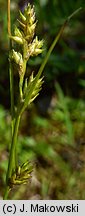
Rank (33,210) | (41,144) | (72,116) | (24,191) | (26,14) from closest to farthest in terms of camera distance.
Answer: (26,14)
(33,210)
(24,191)
(41,144)
(72,116)

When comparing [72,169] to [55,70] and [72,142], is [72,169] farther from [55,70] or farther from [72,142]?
[55,70]

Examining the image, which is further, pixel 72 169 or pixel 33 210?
pixel 72 169

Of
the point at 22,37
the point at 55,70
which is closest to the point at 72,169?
the point at 55,70

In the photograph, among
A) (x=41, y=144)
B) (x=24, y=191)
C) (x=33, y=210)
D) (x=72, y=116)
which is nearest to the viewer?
(x=33, y=210)

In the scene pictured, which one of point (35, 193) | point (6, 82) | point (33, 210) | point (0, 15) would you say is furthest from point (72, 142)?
point (33, 210)

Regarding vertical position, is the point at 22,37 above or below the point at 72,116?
above

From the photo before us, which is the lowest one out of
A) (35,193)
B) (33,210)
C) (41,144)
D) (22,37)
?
(35,193)

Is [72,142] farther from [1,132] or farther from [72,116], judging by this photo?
[1,132]
